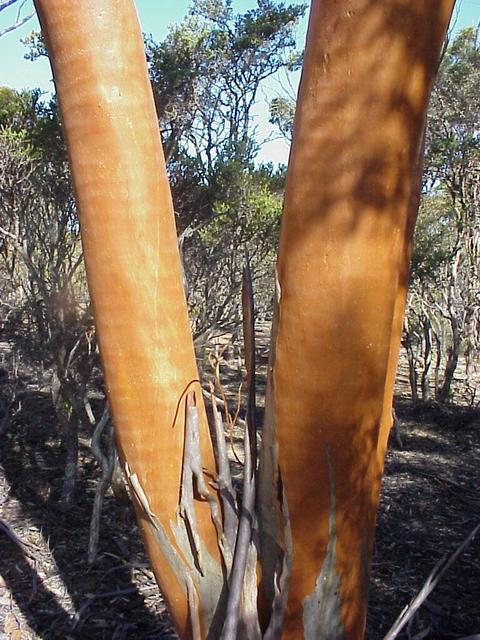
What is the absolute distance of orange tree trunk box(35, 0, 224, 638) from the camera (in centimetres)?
154

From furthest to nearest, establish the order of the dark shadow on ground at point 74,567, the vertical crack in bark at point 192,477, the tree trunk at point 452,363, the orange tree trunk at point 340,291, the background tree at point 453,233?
the background tree at point 453,233 → the tree trunk at point 452,363 → the dark shadow on ground at point 74,567 → the vertical crack in bark at point 192,477 → the orange tree trunk at point 340,291

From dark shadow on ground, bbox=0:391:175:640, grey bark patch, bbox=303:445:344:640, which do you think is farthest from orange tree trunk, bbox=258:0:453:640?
dark shadow on ground, bbox=0:391:175:640

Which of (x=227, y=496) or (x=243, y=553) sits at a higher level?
(x=227, y=496)

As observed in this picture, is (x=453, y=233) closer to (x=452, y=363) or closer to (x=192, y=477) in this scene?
(x=452, y=363)

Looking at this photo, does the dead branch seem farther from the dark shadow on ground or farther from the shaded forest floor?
the dark shadow on ground

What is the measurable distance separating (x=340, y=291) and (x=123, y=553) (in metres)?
3.65

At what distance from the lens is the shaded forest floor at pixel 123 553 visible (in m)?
3.76

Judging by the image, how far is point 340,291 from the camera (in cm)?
141

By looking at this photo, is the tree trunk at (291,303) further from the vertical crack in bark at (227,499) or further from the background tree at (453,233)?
the background tree at (453,233)

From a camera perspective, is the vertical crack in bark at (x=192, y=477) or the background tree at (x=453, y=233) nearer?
the vertical crack in bark at (x=192, y=477)

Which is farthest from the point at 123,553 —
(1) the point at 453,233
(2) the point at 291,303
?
(1) the point at 453,233

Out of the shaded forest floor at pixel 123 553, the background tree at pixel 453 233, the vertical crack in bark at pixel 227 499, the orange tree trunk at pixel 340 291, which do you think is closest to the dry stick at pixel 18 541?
the shaded forest floor at pixel 123 553

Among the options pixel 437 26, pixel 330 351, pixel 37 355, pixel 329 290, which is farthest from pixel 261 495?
pixel 37 355

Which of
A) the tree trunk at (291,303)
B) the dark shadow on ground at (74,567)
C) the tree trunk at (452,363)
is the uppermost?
the tree trunk at (291,303)
